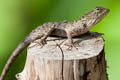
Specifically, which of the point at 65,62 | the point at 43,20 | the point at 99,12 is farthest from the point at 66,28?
the point at 43,20

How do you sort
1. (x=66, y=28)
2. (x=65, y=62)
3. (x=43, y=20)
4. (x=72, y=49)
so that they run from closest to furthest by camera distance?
(x=65, y=62) < (x=72, y=49) < (x=66, y=28) < (x=43, y=20)

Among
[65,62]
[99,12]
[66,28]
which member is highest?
[99,12]

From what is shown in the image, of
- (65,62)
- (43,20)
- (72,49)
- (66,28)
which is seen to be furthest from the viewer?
(43,20)

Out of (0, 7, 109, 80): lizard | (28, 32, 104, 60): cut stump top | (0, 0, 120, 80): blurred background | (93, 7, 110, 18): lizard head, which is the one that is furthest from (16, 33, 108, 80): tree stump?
(0, 0, 120, 80): blurred background

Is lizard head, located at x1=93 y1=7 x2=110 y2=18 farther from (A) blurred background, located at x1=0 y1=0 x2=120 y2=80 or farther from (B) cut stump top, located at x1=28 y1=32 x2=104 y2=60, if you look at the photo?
(A) blurred background, located at x1=0 y1=0 x2=120 y2=80

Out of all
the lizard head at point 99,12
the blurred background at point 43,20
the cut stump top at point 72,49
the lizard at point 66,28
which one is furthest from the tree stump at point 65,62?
the blurred background at point 43,20

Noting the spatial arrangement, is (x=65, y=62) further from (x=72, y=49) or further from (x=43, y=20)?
(x=43, y=20)
